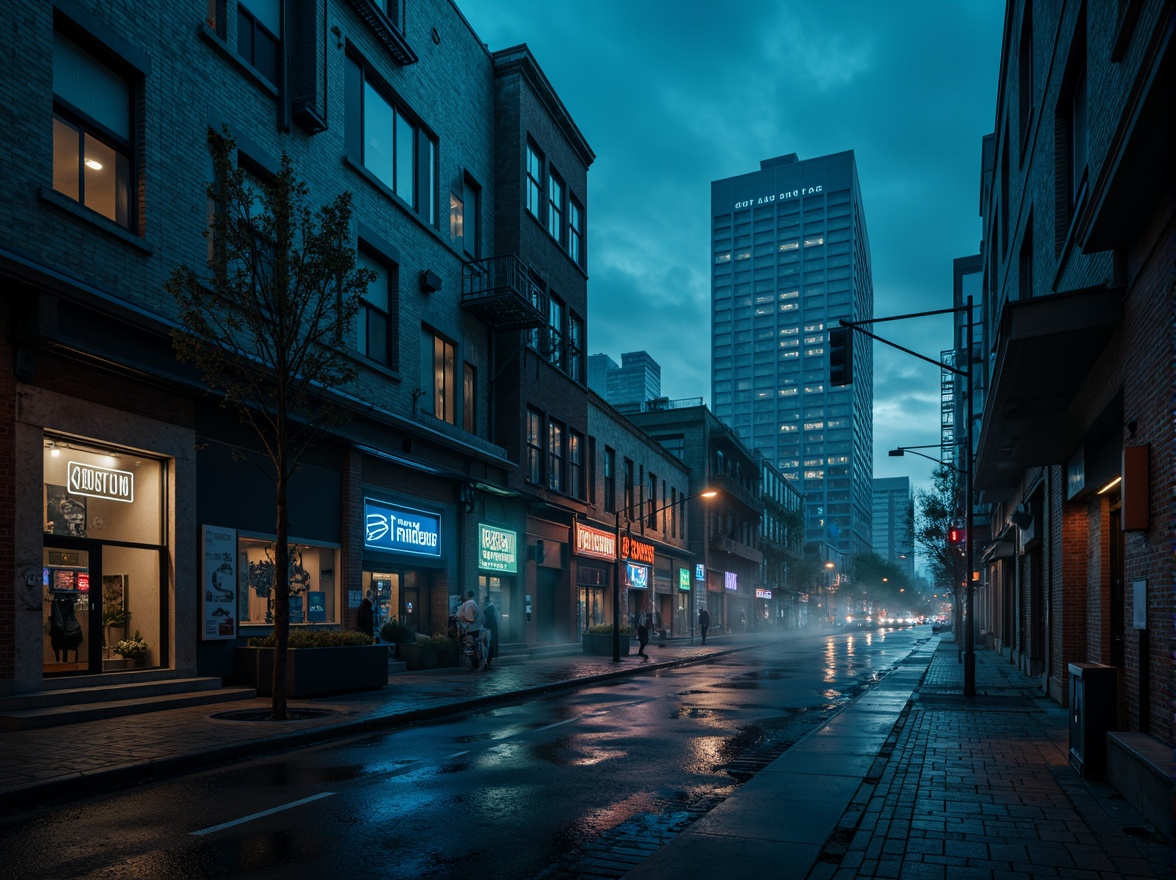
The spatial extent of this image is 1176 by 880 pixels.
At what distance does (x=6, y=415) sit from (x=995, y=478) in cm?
2004

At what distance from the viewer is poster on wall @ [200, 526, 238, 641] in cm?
1623

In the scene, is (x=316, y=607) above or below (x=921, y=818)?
above

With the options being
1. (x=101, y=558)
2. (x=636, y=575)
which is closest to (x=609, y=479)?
(x=636, y=575)

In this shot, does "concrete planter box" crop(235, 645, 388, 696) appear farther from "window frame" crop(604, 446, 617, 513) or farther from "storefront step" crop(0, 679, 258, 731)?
"window frame" crop(604, 446, 617, 513)

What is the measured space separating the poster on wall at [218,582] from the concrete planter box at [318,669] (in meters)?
0.56

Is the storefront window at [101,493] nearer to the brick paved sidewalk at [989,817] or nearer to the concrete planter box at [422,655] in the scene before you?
the concrete planter box at [422,655]

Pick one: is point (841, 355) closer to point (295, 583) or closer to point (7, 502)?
point (295, 583)

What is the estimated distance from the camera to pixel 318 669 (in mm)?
15812

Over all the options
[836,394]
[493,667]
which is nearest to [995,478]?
[493,667]

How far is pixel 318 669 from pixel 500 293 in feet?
42.4

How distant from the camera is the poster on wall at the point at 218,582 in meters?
16.2

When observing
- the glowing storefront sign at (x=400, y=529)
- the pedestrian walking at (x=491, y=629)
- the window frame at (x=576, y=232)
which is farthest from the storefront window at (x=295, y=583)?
the window frame at (x=576, y=232)

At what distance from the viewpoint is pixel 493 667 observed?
23.1 m

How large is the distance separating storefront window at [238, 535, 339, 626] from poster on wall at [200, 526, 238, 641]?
59 centimetres
